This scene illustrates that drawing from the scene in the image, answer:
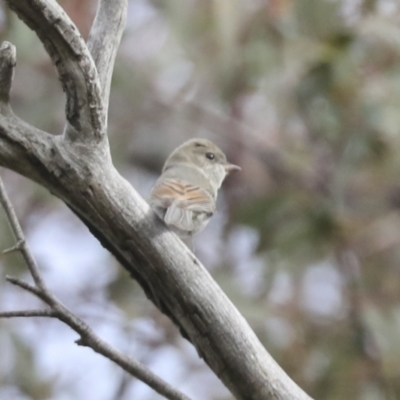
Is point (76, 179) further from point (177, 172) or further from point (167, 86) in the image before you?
point (167, 86)

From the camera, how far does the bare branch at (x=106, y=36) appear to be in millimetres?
1971

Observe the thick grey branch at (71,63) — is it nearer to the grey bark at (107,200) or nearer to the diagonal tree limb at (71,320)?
the grey bark at (107,200)

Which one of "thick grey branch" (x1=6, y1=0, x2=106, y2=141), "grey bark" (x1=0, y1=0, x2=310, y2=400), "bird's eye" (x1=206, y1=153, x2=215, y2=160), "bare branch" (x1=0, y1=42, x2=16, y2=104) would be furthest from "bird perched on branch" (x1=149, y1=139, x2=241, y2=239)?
"bare branch" (x1=0, y1=42, x2=16, y2=104)

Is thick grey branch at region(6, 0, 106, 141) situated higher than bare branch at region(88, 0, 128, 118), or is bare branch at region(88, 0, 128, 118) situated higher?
bare branch at region(88, 0, 128, 118)

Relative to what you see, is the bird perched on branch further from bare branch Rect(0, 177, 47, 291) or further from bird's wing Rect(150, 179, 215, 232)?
bare branch Rect(0, 177, 47, 291)

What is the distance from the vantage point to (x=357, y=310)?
5.13 meters

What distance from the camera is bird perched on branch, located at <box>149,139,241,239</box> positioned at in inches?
102

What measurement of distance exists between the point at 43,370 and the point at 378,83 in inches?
105

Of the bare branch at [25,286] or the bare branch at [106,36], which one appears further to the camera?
the bare branch at [106,36]

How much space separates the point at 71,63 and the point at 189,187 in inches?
52.9

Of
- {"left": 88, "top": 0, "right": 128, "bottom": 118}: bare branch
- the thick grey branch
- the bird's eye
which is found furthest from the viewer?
the bird's eye

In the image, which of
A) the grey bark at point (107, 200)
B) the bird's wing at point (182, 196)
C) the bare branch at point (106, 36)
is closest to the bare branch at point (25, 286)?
the grey bark at point (107, 200)

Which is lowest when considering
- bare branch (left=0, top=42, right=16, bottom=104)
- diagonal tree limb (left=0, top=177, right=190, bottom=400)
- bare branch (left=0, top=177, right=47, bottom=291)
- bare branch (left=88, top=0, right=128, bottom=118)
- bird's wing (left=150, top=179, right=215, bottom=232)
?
diagonal tree limb (left=0, top=177, right=190, bottom=400)

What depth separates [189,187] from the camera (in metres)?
3.09
